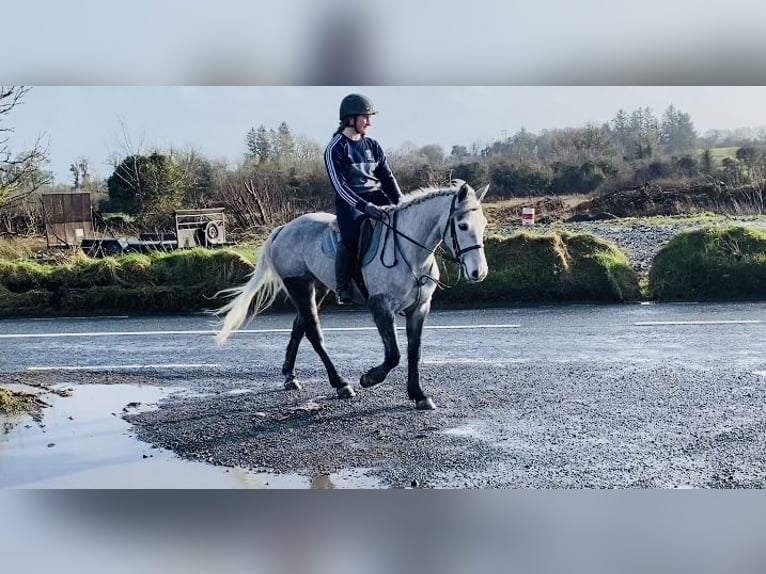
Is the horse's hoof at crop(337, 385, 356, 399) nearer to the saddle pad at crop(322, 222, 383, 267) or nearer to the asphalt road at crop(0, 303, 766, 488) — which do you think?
the asphalt road at crop(0, 303, 766, 488)

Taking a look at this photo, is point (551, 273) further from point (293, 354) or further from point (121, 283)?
point (121, 283)

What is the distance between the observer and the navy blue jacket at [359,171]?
3.91 metres

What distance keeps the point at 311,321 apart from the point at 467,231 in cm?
102

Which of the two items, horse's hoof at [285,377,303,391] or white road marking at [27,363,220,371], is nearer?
horse's hoof at [285,377,303,391]

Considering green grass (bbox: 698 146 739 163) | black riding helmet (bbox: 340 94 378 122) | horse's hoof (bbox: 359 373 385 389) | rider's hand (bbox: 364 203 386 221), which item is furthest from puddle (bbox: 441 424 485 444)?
green grass (bbox: 698 146 739 163)

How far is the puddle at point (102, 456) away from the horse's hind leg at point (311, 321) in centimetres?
58

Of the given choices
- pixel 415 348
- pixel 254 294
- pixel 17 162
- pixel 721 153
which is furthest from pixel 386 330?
pixel 17 162

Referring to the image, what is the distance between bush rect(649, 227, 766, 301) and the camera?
459 cm

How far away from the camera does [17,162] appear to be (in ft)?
14.9

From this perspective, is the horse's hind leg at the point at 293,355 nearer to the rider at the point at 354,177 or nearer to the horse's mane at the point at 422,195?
the rider at the point at 354,177

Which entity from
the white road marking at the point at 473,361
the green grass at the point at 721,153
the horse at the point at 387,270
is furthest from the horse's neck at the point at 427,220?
the green grass at the point at 721,153

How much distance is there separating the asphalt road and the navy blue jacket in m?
0.85
